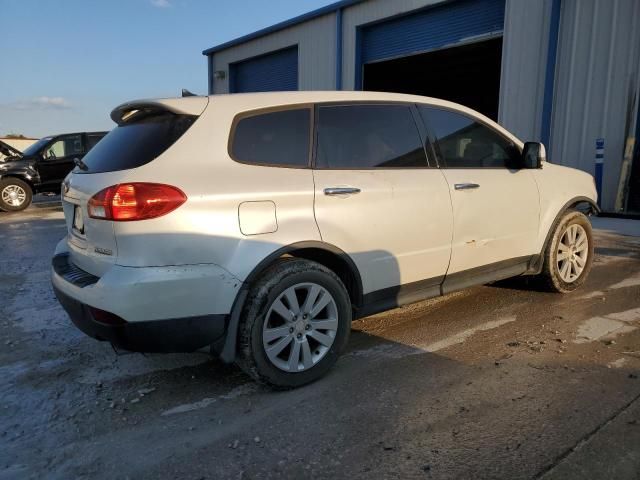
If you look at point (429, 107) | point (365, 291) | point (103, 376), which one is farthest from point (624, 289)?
point (103, 376)

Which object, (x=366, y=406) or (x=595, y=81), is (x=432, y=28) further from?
(x=366, y=406)

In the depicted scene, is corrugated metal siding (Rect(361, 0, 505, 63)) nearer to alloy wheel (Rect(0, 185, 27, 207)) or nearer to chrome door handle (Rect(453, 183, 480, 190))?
chrome door handle (Rect(453, 183, 480, 190))

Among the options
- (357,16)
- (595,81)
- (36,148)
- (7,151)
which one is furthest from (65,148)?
(595,81)

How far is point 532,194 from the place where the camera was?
4.23 metres

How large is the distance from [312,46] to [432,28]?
4.59 metres

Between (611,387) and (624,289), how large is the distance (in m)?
2.46

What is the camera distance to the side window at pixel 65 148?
1252 centimetres

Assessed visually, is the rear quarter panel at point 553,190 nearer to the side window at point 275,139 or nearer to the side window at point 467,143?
the side window at point 467,143

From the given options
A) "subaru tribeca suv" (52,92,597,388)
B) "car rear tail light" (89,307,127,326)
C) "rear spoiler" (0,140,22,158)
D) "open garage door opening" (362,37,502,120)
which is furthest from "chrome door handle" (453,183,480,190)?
"rear spoiler" (0,140,22,158)

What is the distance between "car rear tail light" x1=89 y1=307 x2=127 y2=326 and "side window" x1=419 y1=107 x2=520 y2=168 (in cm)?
242

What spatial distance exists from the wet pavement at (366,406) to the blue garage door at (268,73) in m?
14.5

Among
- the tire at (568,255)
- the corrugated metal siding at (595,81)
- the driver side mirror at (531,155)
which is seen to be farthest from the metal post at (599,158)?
the driver side mirror at (531,155)

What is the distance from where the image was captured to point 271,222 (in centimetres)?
277

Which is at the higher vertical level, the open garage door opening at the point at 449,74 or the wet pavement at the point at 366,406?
the open garage door opening at the point at 449,74
